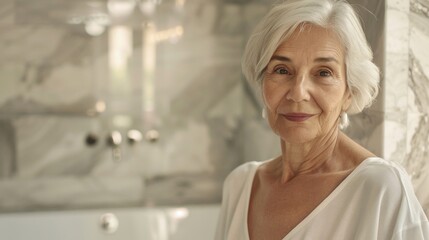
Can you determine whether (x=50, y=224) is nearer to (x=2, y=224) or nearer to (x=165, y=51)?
(x=2, y=224)

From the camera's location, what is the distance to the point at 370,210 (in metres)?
0.90

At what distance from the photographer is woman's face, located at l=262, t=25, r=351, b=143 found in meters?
0.94

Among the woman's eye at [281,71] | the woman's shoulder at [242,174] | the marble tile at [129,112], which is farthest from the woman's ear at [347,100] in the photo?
the marble tile at [129,112]

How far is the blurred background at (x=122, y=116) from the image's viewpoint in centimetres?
261

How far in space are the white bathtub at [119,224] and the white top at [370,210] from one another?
1747 millimetres

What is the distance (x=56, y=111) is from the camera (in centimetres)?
266

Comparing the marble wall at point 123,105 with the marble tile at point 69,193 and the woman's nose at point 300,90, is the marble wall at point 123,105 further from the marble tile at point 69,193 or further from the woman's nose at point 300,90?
the woman's nose at point 300,90

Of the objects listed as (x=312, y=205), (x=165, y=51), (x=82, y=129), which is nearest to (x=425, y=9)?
(x=312, y=205)

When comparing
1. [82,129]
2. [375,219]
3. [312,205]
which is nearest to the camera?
[375,219]

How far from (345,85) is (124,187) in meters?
1.95

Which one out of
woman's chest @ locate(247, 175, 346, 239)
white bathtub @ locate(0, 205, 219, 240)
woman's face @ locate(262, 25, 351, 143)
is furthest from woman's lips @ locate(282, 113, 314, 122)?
white bathtub @ locate(0, 205, 219, 240)

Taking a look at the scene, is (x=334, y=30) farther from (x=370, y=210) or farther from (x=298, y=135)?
(x=370, y=210)

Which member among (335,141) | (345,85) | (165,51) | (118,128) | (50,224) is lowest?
(50,224)

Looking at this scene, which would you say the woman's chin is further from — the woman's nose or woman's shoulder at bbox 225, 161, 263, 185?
woman's shoulder at bbox 225, 161, 263, 185
